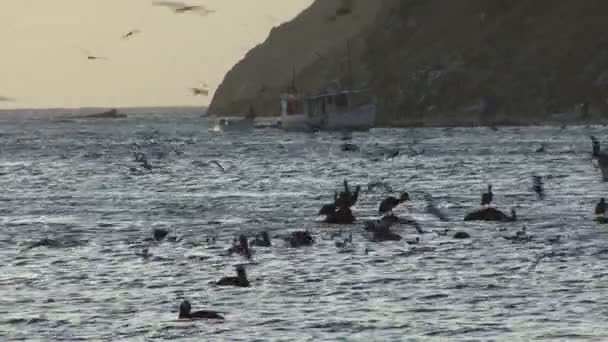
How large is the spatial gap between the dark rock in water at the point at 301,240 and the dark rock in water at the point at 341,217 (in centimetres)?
722

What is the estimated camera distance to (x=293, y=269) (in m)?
43.1

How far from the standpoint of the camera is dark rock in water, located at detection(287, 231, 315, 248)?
162 ft

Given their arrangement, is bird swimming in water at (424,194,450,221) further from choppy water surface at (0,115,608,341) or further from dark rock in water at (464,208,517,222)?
dark rock in water at (464,208,517,222)

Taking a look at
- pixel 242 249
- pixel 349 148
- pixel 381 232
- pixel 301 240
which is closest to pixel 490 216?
pixel 381 232

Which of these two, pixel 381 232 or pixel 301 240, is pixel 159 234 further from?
pixel 381 232

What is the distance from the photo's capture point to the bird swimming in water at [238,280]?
3966cm

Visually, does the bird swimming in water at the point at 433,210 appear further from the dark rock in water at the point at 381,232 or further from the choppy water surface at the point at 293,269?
the dark rock in water at the point at 381,232

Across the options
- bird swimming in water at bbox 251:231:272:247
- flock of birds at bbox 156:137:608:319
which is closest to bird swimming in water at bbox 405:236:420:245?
flock of birds at bbox 156:137:608:319

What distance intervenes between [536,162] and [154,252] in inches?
2869

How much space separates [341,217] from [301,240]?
29.3ft

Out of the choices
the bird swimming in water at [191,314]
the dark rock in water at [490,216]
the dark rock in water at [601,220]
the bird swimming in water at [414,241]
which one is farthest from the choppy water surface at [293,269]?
the dark rock in water at [490,216]

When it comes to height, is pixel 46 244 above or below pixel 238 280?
below

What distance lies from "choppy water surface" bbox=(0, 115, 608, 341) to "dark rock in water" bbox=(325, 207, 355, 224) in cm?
51

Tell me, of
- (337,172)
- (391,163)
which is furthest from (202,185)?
(391,163)
